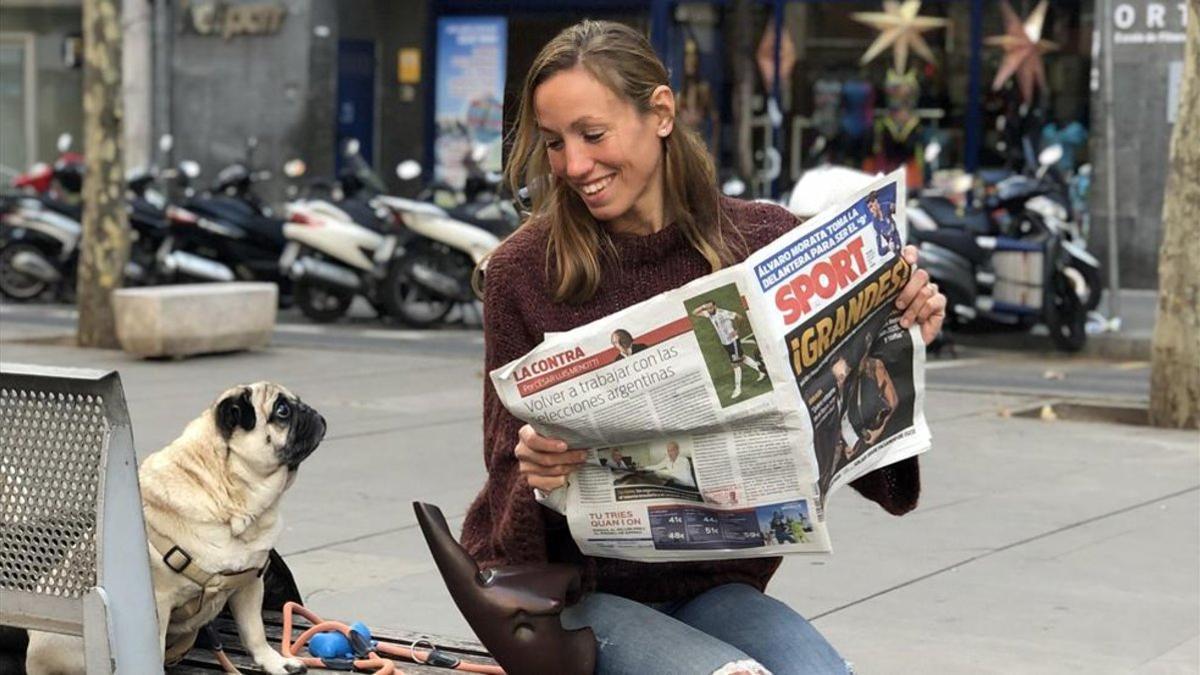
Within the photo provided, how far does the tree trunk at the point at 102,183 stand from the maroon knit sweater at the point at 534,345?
1006 centimetres

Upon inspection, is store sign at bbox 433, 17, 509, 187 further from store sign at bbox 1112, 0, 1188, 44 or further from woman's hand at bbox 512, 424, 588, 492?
woman's hand at bbox 512, 424, 588, 492

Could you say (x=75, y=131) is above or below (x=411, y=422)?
above

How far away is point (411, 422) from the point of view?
32.8ft

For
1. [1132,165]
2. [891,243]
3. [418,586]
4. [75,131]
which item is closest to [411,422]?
[418,586]

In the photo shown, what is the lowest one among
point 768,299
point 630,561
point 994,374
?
point 994,374

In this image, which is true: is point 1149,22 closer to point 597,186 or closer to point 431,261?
point 431,261

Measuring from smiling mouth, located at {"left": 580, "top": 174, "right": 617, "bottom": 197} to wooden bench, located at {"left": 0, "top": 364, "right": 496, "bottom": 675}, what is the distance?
909 millimetres

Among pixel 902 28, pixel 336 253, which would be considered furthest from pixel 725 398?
pixel 902 28

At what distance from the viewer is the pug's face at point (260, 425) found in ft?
13.4

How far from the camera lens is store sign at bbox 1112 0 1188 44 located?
664 inches

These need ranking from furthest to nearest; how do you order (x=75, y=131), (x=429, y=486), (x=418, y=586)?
(x=75, y=131), (x=429, y=486), (x=418, y=586)

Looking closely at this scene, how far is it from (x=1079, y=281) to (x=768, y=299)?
425 inches

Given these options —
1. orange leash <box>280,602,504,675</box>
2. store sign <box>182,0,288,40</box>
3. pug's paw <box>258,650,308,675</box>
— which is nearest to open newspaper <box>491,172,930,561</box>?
orange leash <box>280,602,504,675</box>

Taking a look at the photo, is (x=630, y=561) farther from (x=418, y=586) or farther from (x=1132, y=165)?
(x=1132, y=165)
